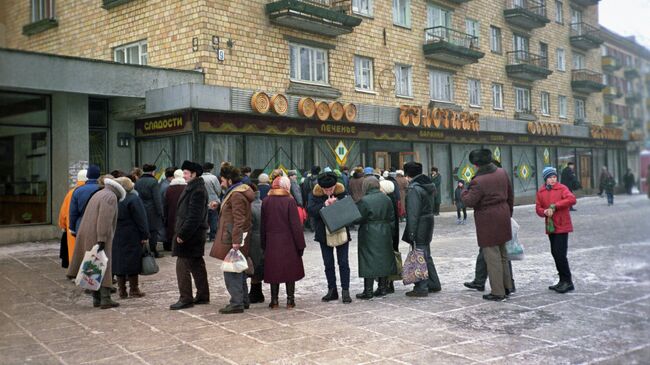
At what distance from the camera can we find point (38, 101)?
1418 cm

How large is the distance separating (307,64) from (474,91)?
10813 mm

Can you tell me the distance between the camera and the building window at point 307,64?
18.3m

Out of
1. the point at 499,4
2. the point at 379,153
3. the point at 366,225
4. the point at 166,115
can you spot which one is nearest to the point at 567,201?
the point at 366,225

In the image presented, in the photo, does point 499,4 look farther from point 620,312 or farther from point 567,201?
point 620,312

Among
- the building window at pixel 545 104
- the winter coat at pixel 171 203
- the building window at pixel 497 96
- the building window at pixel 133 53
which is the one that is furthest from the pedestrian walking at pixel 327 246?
the building window at pixel 545 104

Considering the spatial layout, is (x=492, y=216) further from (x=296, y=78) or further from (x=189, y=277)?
(x=296, y=78)

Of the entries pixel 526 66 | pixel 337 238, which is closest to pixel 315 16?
pixel 337 238

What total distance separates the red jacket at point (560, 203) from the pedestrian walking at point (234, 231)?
3.67m

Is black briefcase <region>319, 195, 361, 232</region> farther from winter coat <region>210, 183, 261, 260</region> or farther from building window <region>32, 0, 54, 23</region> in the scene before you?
building window <region>32, 0, 54, 23</region>

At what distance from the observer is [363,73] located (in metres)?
20.8

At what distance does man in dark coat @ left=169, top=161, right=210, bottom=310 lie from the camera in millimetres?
6734

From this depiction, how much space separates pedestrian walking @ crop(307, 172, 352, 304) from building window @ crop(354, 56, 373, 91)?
1358 cm

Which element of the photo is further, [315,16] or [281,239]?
[315,16]

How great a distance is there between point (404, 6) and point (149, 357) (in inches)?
813
